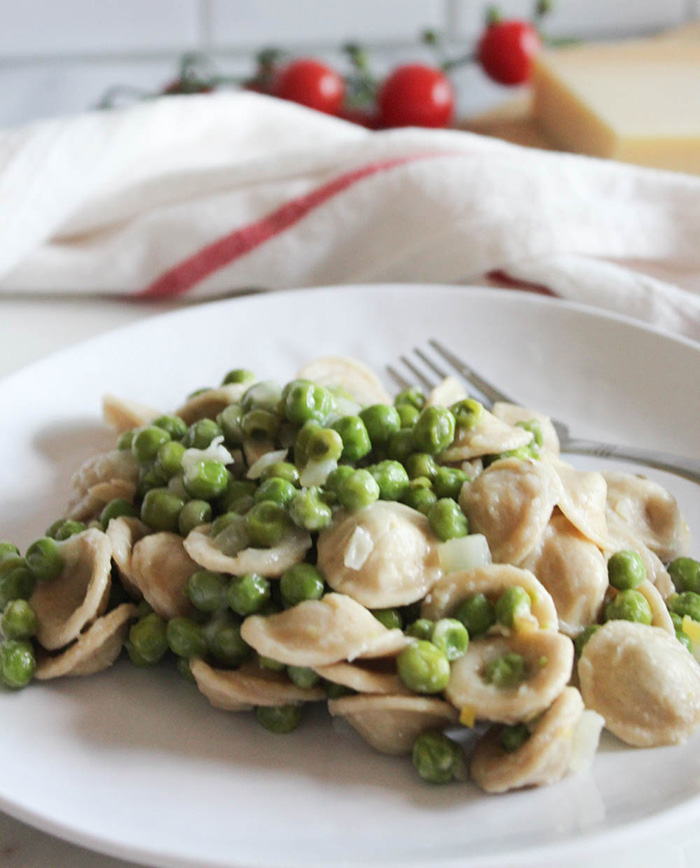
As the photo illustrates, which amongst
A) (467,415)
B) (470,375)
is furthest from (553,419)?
(467,415)

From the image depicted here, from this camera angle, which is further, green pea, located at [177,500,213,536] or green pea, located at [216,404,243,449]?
green pea, located at [216,404,243,449]

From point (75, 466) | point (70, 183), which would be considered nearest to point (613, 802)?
point (75, 466)

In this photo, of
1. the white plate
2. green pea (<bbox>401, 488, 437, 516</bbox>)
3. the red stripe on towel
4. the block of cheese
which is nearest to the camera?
the white plate

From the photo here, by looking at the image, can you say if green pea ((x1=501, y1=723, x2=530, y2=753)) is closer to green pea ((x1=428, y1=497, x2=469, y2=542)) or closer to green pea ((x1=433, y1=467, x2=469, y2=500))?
green pea ((x1=428, y1=497, x2=469, y2=542))

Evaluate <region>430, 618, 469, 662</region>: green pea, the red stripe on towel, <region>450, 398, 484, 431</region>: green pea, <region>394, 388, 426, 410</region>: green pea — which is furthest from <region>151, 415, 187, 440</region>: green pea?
the red stripe on towel

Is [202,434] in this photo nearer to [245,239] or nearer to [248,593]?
[248,593]

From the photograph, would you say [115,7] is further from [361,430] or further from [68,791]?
[68,791]
